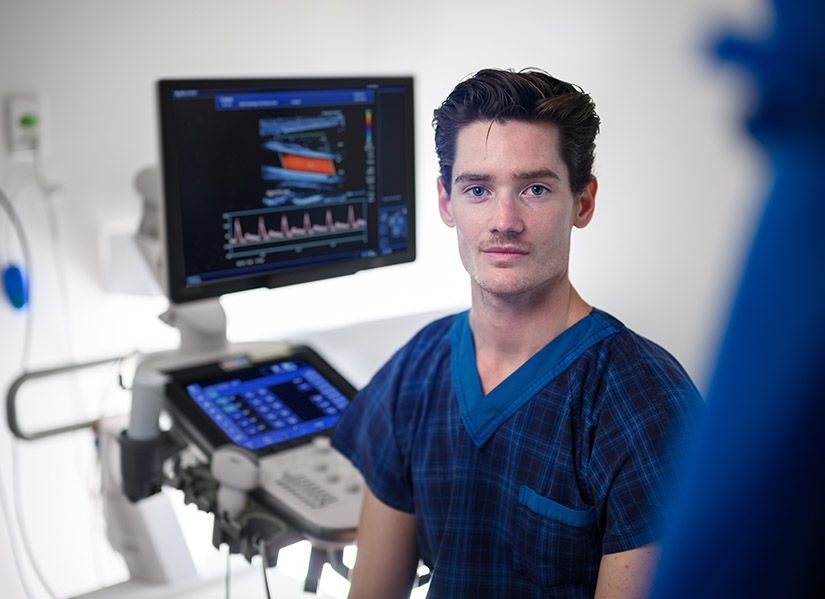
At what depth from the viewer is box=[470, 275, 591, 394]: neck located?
878 millimetres

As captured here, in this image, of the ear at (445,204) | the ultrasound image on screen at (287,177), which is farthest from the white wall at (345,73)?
the ear at (445,204)

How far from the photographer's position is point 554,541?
88cm

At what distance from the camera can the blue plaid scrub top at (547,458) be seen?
2.75 feet

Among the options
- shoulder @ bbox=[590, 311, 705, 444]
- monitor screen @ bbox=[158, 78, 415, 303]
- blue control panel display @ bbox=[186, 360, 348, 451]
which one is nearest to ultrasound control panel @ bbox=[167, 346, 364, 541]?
blue control panel display @ bbox=[186, 360, 348, 451]

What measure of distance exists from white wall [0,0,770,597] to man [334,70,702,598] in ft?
1.41

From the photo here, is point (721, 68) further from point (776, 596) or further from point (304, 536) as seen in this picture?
point (304, 536)

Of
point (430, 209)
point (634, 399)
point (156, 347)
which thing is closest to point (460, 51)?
point (430, 209)

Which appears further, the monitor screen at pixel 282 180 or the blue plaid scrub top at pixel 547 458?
the monitor screen at pixel 282 180

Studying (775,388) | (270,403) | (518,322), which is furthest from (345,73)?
(775,388)

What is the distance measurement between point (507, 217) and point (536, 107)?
0.31ft

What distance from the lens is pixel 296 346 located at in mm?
1609

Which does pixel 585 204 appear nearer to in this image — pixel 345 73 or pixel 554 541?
pixel 554 541

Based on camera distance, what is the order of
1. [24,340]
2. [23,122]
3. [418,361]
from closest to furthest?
[418,361], [23,122], [24,340]

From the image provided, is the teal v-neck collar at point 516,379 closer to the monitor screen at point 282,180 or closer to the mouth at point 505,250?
the mouth at point 505,250
